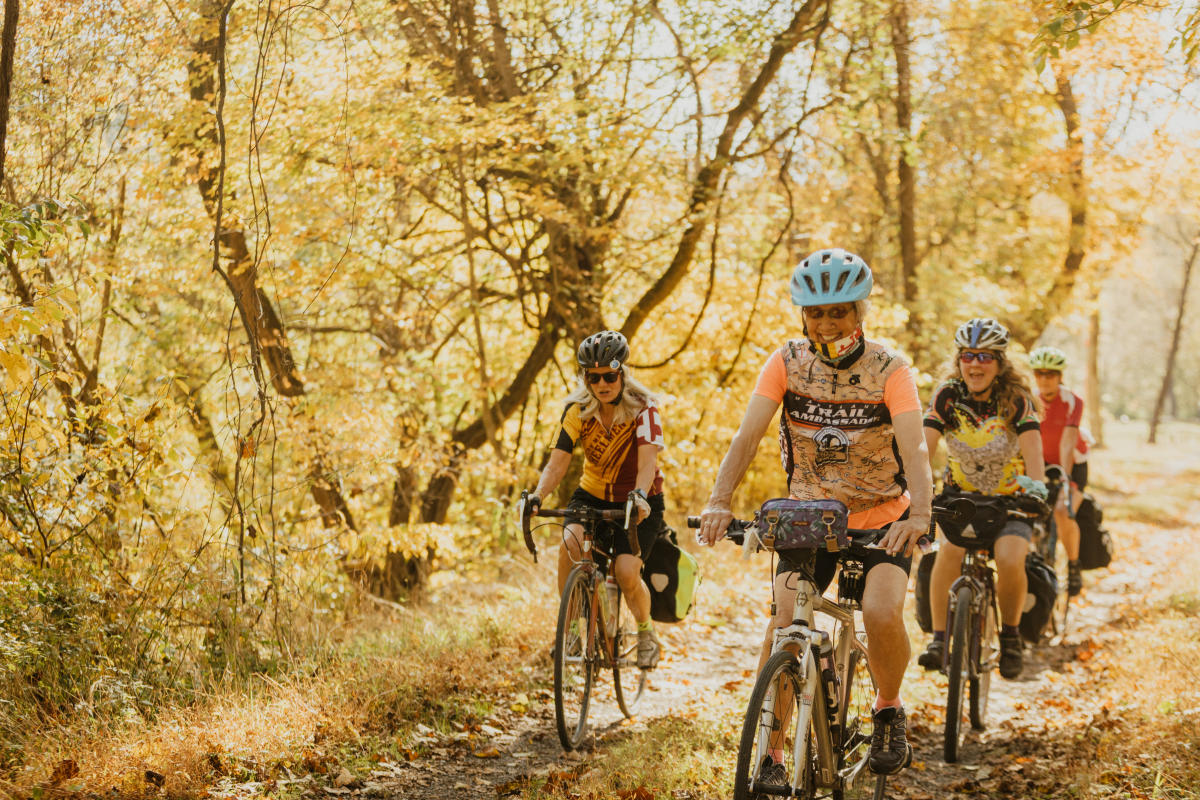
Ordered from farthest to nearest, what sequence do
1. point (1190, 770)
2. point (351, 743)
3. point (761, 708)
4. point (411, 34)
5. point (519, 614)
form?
point (411, 34) → point (519, 614) → point (351, 743) → point (1190, 770) → point (761, 708)

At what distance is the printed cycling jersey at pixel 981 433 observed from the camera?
21.2 ft

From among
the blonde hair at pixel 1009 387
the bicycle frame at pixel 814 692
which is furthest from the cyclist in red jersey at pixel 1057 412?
the bicycle frame at pixel 814 692

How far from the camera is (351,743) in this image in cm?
555

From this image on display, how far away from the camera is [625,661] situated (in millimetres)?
6578

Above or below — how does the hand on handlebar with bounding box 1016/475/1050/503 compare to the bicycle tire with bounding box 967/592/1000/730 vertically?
above

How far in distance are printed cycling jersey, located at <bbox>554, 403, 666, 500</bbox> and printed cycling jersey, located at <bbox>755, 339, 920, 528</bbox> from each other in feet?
5.86

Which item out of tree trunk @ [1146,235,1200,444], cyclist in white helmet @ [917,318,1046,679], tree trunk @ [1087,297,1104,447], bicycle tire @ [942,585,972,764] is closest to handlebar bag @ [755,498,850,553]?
bicycle tire @ [942,585,972,764]

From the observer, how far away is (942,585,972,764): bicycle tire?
19.1ft

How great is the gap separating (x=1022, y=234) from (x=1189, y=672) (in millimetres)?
16159

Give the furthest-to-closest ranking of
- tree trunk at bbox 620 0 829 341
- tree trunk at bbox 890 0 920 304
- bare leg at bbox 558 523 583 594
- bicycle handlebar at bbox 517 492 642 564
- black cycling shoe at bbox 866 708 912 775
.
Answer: tree trunk at bbox 890 0 920 304, tree trunk at bbox 620 0 829 341, bare leg at bbox 558 523 583 594, bicycle handlebar at bbox 517 492 642 564, black cycling shoe at bbox 866 708 912 775

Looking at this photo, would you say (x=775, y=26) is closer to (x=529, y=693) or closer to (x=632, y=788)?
(x=529, y=693)

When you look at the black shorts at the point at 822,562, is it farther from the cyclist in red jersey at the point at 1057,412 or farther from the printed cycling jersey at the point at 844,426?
the cyclist in red jersey at the point at 1057,412

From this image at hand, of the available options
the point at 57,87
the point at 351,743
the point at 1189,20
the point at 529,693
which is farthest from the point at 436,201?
the point at 1189,20

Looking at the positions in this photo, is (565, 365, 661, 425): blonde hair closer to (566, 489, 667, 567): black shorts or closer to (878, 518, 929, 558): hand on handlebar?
(566, 489, 667, 567): black shorts
